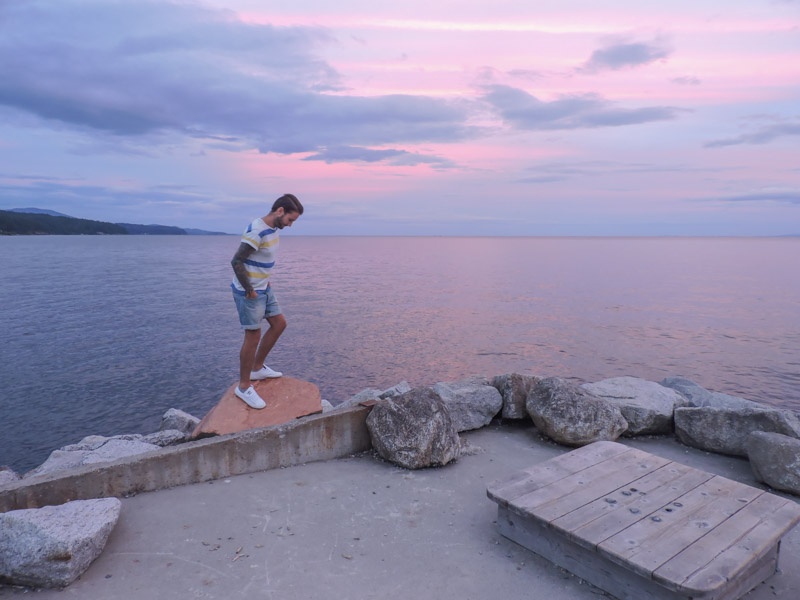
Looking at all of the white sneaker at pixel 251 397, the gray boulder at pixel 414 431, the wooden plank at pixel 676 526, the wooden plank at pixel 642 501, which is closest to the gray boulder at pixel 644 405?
the wooden plank at pixel 642 501

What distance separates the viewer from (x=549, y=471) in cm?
500

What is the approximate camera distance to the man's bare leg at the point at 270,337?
698 cm

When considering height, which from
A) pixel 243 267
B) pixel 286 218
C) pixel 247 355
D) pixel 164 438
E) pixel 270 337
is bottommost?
pixel 164 438

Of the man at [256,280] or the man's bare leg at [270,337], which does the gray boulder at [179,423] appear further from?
the man at [256,280]

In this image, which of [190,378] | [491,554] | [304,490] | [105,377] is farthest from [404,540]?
[105,377]

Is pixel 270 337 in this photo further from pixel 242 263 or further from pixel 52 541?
pixel 52 541

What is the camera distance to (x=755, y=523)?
4.15 m

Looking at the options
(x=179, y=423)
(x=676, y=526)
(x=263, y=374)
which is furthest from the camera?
(x=179, y=423)

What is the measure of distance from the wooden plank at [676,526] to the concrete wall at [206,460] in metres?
3.30

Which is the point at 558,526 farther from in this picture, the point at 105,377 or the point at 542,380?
the point at 105,377

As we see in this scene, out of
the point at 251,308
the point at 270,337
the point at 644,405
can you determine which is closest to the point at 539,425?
the point at 644,405

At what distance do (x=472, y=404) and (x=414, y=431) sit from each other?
4.65ft

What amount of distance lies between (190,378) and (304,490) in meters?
12.6

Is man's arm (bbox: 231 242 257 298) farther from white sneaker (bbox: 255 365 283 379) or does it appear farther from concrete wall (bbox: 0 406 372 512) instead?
concrete wall (bbox: 0 406 372 512)
